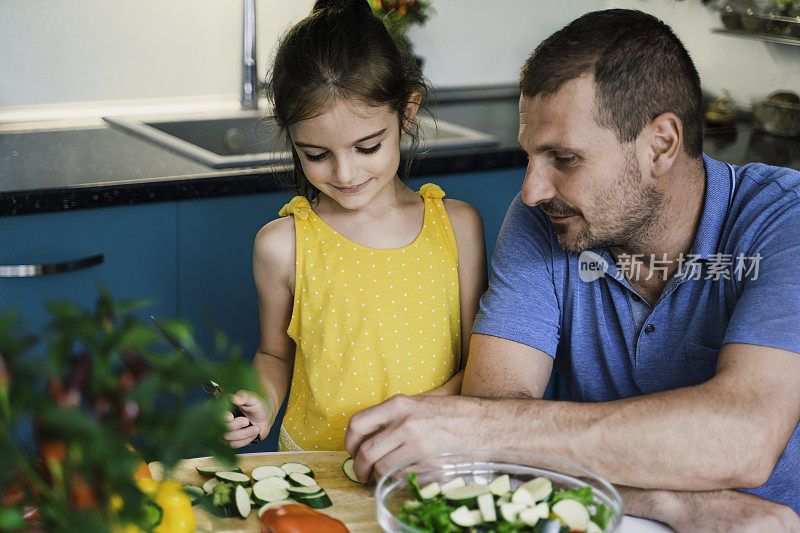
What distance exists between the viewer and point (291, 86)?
1486 millimetres

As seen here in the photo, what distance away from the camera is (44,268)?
1.93 m

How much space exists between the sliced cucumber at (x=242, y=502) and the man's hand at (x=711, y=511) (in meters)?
0.46

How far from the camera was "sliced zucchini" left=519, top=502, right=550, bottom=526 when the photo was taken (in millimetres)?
893

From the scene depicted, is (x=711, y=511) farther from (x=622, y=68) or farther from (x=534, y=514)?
(x=622, y=68)

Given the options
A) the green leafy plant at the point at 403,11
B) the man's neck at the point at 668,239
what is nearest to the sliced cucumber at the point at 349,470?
the man's neck at the point at 668,239

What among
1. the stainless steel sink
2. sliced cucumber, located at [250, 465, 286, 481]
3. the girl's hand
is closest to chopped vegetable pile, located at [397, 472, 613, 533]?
sliced cucumber, located at [250, 465, 286, 481]

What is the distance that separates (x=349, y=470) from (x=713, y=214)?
69 cm

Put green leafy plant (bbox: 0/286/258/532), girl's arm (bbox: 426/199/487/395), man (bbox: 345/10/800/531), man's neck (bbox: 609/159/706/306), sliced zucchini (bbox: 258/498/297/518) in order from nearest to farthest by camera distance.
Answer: green leafy plant (bbox: 0/286/258/532) → sliced zucchini (bbox: 258/498/297/518) → man (bbox: 345/10/800/531) → man's neck (bbox: 609/159/706/306) → girl's arm (bbox: 426/199/487/395)

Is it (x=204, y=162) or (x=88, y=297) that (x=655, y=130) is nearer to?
(x=204, y=162)

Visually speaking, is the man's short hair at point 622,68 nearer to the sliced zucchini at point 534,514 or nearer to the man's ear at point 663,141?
the man's ear at point 663,141

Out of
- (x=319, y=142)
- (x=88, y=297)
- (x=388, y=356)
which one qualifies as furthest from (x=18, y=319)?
(x=88, y=297)

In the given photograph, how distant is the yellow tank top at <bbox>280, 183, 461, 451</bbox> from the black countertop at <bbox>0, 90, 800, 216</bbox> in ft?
1.62

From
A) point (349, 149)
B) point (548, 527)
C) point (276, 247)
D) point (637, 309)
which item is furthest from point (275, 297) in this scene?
point (548, 527)

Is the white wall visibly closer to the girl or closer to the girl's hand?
the girl
